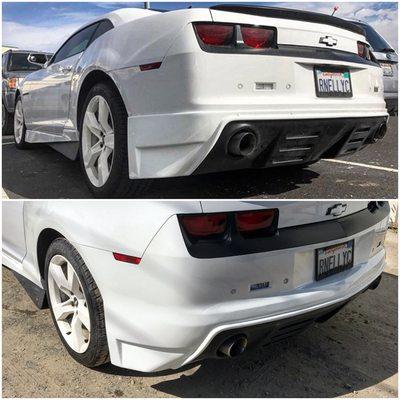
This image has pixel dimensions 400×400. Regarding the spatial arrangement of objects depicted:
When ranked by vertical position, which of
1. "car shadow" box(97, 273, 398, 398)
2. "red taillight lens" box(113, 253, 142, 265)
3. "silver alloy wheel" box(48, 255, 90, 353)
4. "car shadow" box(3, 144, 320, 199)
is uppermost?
"red taillight lens" box(113, 253, 142, 265)

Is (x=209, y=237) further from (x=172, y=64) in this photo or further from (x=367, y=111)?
(x=367, y=111)

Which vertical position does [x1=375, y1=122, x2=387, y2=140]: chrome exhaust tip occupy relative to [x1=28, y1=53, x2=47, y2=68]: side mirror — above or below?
below

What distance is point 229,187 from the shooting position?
3.67 meters

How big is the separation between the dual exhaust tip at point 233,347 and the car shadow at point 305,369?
11cm

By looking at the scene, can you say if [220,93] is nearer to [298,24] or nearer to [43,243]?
[298,24]

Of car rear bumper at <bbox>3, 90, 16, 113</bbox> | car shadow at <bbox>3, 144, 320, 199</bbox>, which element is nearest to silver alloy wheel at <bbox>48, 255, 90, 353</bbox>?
car shadow at <bbox>3, 144, 320, 199</bbox>

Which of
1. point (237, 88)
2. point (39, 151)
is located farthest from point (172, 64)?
point (39, 151)

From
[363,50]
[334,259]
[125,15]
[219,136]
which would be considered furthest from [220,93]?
[363,50]

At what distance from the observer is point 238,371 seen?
2645 millimetres

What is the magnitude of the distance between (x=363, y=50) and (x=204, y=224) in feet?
7.01

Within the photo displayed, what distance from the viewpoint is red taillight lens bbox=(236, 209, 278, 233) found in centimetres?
206

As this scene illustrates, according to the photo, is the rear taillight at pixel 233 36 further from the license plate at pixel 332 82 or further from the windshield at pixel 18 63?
the windshield at pixel 18 63

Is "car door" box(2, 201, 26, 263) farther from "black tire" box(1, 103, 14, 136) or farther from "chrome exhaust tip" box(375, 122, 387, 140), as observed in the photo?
"black tire" box(1, 103, 14, 136)

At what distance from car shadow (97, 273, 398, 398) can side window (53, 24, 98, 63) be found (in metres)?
2.63
